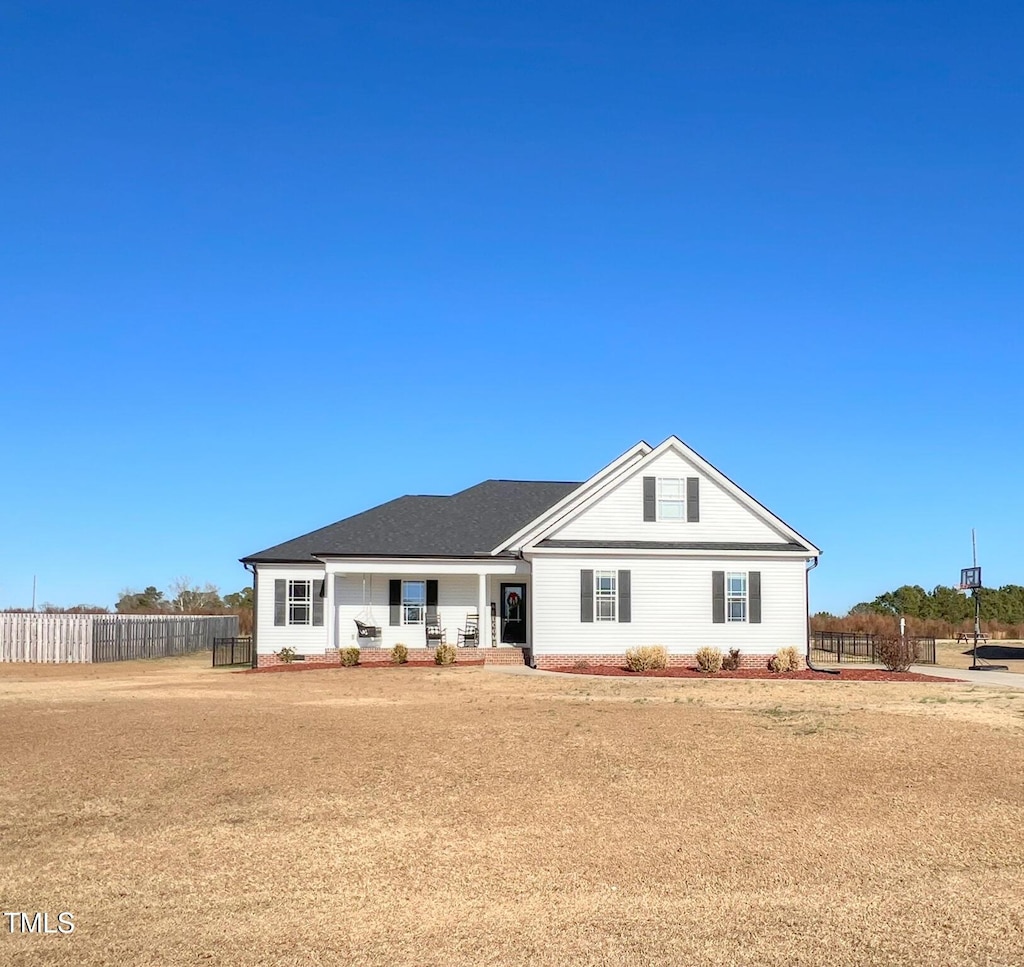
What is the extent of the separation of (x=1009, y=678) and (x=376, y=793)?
23.0 m

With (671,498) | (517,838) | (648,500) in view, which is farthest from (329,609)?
(517,838)

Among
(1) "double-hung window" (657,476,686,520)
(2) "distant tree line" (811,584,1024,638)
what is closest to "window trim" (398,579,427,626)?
(1) "double-hung window" (657,476,686,520)

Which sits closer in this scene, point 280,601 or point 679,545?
point 679,545

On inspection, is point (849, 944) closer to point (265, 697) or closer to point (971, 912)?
point (971, 912)

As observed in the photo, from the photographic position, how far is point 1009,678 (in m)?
28.5

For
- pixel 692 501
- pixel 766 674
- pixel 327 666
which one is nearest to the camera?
pixel 766 674

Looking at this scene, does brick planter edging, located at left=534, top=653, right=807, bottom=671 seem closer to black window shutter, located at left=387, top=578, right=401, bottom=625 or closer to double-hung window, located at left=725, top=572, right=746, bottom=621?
double-hung window, located at left=725, top=572, right=746, bottom=621

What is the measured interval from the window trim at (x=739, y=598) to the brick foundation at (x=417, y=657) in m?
6.43

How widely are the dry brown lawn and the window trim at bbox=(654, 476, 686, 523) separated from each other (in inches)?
537

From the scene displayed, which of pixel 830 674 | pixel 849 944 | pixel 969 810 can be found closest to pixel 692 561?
pixel 830 674

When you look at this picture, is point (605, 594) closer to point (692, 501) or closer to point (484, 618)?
point (692, 501)

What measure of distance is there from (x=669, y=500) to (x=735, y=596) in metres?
3.44

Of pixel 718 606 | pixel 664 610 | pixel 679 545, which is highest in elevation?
pixel 679 545

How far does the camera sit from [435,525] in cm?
3562
